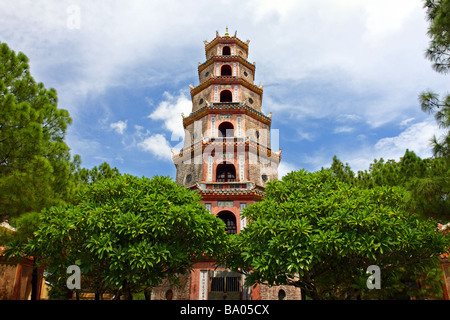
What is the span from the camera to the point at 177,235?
12.6 meters

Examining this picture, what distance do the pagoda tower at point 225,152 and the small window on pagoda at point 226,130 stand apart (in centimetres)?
5

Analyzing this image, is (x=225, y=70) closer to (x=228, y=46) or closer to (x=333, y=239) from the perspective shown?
(x=228, y=46)

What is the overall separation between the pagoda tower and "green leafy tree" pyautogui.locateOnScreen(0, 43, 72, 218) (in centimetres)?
906

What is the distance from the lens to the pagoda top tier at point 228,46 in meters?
27.8

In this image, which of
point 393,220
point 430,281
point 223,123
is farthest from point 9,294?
point 430,281

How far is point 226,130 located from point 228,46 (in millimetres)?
8905

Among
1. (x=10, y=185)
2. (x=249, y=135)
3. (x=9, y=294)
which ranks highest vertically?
(x=249, y=135)

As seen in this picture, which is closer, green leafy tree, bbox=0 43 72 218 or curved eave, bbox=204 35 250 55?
green leafy tree, bbox=0 43 72 218

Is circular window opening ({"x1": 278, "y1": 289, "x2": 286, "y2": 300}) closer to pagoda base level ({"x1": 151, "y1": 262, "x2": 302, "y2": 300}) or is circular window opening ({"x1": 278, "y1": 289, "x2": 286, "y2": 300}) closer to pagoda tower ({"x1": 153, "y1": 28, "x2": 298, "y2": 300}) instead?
pagoda base level ({"x1": 151, "y1": 262, "x2": 302, "y2": 300})

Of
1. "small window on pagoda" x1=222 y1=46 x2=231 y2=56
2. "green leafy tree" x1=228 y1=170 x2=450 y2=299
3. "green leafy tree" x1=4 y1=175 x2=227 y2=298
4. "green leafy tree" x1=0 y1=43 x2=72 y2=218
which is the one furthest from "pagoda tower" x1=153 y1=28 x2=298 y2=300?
"green leafy tree" x1=0 y1=43 x2=72 y2=218

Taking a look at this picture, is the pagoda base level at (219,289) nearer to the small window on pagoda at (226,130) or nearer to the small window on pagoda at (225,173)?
the small window on pagoda at (225,173)

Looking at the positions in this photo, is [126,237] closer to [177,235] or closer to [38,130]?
[177,235]

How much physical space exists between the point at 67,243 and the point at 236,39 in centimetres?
2237

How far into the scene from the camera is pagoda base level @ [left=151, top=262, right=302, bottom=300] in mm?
17938
